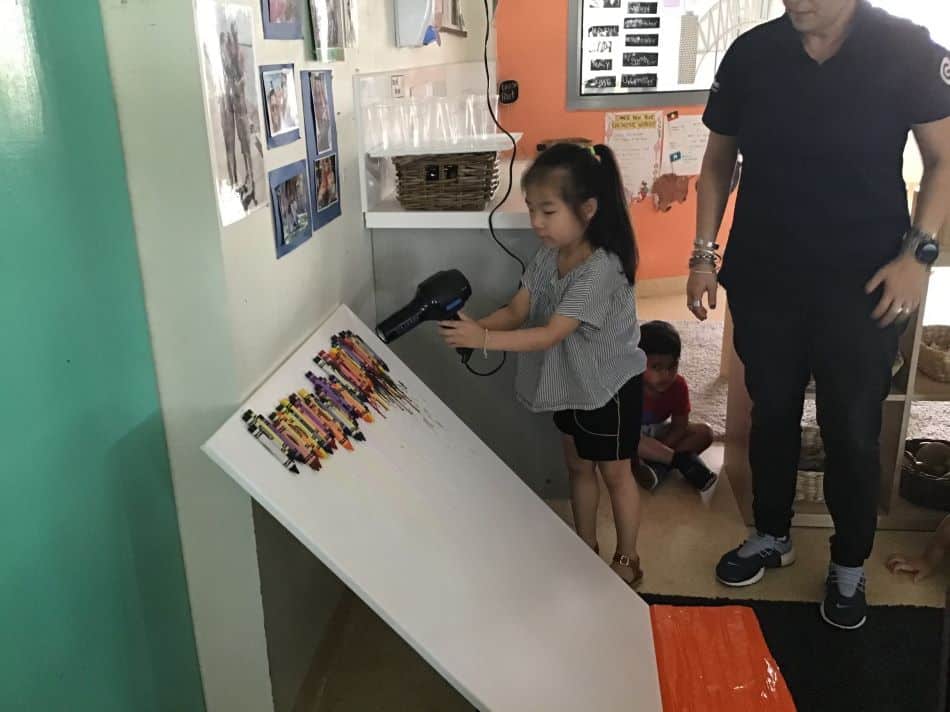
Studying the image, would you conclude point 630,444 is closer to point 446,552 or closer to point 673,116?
point 446,552

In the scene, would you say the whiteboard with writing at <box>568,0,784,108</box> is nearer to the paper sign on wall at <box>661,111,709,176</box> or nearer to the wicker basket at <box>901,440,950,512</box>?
the paper sign on wall at <box>661,111,709,176</box>

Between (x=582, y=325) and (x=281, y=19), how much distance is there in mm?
773

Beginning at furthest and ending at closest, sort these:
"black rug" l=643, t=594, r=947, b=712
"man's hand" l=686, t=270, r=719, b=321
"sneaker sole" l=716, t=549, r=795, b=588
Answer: "sneaker sole" l=716, t=549, r=795, b=588, "man's hand" l=686, t=270, r=719, b=321, "black rug" l=643, t=594, r=947, b=712

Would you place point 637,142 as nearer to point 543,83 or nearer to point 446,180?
point 543,83

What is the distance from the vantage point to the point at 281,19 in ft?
Answer: 4.36

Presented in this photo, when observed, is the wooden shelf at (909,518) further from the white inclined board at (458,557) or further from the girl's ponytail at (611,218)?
the girl's ponytail at (611,218)

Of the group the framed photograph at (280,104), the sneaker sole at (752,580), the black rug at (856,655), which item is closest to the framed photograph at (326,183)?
the framed photograph at (280,104)

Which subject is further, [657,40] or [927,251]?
[657,40]

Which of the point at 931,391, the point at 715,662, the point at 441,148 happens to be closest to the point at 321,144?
the point at 441,148

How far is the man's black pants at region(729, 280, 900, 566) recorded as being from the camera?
62.3 inches

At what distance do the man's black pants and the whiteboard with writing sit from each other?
2.18 meters

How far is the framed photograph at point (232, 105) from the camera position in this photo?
110 centimetres

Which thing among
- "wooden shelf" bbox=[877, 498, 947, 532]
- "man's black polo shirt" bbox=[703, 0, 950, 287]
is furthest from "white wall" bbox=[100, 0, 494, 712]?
"wooden shelf" bbox=[877, 498, 947, 532]

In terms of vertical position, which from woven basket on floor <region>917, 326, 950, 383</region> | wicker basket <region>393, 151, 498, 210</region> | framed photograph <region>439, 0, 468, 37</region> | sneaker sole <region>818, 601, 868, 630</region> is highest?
framed photograph <region>439, 0, 468, 37</region>
